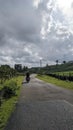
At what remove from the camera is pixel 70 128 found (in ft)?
33.3

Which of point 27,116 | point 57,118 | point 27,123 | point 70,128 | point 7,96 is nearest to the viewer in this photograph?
point 70,128

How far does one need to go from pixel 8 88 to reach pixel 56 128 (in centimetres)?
1592

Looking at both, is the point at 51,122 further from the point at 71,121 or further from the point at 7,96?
the point at 7,96

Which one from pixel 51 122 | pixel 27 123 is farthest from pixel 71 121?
pixel 27 123

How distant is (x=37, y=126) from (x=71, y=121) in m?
1.46

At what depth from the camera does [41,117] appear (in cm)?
1284

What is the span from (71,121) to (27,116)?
2.58 metres

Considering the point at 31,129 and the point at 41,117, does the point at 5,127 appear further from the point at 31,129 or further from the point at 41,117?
the point at 41,117

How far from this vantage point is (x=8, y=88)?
2586 centimetres

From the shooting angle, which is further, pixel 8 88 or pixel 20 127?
pixel 8 88

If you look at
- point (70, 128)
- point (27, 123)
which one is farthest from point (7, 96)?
point (70, 128)

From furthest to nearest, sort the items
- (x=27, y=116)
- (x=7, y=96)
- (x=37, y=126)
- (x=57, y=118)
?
(x=7, y=96) < (x=27, y=116) < (x=57, y=118) < (x=37, y=126)

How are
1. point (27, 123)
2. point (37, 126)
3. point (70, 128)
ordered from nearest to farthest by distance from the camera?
point (70, 128) → point (37, 126) → point (27, 123)

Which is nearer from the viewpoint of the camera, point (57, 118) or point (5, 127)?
point (5, 127)
